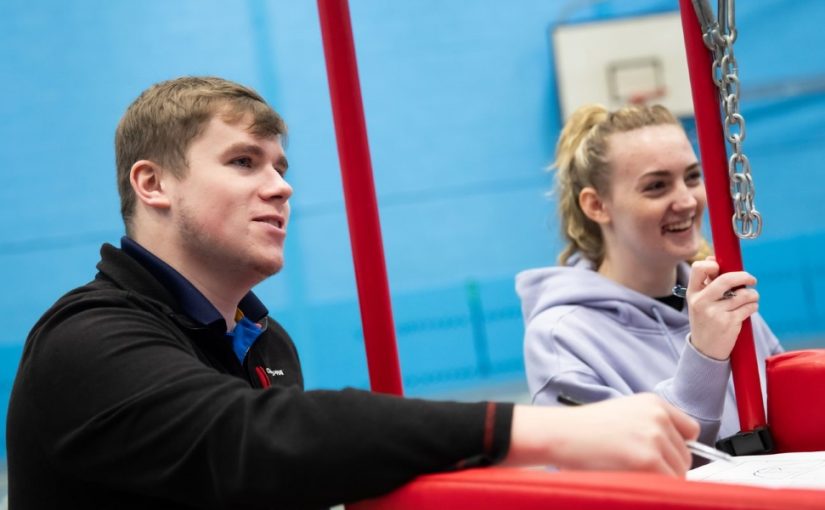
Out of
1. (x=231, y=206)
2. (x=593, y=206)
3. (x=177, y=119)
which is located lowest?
(x=593, y=206)

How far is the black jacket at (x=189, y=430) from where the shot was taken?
786mm

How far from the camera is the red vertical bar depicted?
3.68ft

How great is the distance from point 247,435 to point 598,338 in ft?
3.18

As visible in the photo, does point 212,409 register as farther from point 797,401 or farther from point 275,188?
point 797,401

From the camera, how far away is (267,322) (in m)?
1.36

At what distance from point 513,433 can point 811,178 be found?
4.95 meters

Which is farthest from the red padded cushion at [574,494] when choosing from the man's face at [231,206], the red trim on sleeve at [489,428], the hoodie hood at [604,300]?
the hoodie hood at [604,300]

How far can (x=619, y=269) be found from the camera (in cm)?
180

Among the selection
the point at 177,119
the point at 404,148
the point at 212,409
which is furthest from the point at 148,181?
the point at 404,148

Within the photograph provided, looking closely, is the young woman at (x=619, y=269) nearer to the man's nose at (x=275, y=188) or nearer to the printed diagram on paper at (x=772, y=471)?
the printed diagram on paper at (x=772, y=471)

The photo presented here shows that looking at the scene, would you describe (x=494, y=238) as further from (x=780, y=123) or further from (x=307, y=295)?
(x=780, y=123)

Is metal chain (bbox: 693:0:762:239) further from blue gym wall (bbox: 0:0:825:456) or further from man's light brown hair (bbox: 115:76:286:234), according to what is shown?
blue gym wall (bbox: 0:0:825:456)

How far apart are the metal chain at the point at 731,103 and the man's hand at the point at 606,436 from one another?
37 centimetres

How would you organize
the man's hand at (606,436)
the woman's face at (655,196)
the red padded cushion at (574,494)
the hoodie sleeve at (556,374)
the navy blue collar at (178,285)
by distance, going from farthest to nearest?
the woman's face at (655,196), the hoodie sleeve at (556,374), the navy blue collar at (178,285), the man's hand at (606,436), the red padded cushion at (574,494)
